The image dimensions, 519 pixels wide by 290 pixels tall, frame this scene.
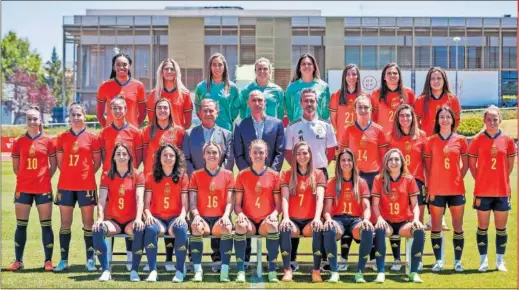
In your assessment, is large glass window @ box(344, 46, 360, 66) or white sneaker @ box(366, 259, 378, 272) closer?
white sneaker @ box(366, 259, 378, 272)

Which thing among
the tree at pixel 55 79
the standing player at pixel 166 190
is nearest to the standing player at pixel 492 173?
the standing player at pixel 166 190

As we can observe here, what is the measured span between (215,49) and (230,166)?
40.4 meters

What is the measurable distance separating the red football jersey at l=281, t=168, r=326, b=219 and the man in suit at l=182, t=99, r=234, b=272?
0.76m

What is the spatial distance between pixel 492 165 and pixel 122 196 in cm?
402

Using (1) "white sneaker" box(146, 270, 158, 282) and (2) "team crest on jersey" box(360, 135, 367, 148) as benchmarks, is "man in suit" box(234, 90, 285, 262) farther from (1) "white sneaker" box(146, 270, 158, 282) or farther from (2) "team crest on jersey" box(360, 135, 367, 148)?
(1) "white sneaker" box(146, 270, 158, 282)

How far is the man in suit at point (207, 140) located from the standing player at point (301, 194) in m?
0.72

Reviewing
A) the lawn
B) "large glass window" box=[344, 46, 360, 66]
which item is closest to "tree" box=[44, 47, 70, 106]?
"large glass window" box=[344, 46, 360, 66]

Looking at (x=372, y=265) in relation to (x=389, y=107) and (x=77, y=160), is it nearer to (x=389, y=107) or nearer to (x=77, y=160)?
(x=389, y=107)

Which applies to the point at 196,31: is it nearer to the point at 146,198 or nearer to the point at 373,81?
the point at 373,81

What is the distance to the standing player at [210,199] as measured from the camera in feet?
26.6

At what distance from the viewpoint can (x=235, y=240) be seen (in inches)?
319

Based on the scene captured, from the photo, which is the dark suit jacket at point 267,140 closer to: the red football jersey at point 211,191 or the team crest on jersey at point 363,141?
the red football jersey at point 211,191

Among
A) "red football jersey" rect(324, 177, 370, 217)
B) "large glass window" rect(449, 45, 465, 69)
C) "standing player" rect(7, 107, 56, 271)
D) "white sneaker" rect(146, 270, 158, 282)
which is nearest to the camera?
"white sneaker" rect(146, 270, 158, 282)

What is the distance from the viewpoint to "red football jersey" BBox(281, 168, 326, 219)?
325 inches
